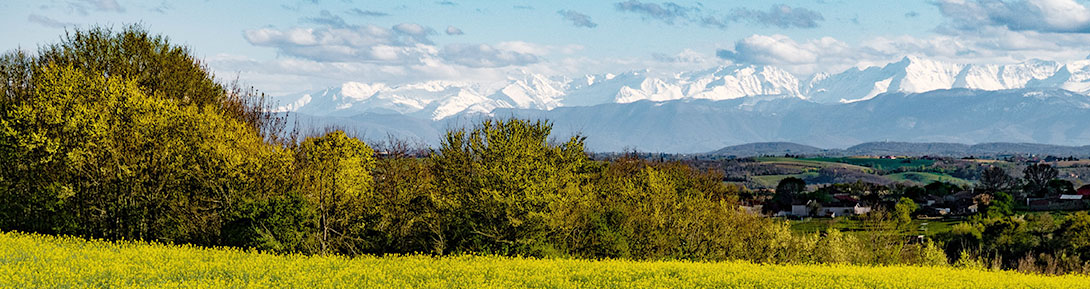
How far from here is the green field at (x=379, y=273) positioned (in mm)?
25750

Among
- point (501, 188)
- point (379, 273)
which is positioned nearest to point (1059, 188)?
point (501, 188)

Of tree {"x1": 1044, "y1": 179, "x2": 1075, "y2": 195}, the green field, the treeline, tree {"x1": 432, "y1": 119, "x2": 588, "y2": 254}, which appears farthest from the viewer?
tree {"x1": 1044, "y1": 179, "x2": 1075, "y2": 195}

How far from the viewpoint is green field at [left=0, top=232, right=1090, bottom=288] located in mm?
25750

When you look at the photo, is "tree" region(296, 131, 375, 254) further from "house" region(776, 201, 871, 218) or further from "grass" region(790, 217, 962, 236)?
Result: "house" region(776, 201, 871, 218)

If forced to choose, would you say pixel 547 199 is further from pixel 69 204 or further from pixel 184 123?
pixel 69 204

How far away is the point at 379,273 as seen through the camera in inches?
1123

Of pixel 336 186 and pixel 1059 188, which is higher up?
pixel 336 186

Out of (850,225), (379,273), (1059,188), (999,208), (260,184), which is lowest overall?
(850,225)

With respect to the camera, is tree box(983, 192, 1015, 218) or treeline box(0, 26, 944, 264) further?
tree box(983, 192, 1015, 218)

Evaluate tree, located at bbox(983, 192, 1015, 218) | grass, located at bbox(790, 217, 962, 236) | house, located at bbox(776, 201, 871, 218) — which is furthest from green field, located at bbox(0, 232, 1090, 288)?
house, located at bbox(776, 201, 871, 218)

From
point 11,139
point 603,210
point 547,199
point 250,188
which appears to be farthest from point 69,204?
point 603,210

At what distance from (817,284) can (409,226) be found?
77.1ft

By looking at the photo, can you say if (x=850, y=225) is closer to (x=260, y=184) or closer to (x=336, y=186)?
(x=336, y=186)

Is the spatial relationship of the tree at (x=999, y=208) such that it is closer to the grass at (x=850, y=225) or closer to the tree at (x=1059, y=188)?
the grass at (x=850, y=225)
